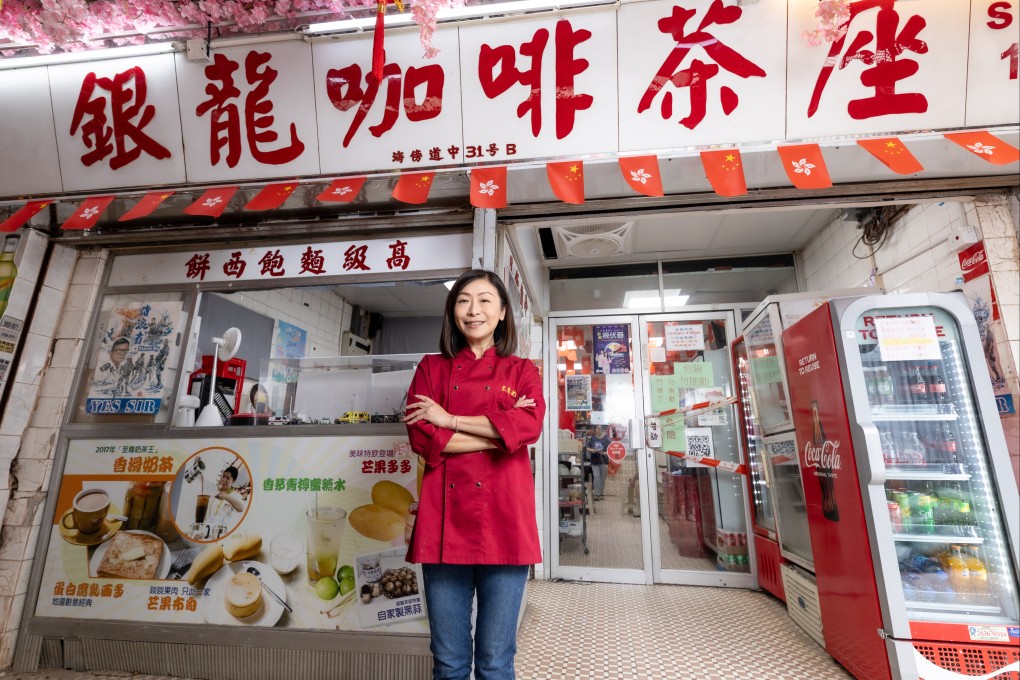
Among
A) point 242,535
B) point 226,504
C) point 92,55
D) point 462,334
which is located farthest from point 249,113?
point 242,535

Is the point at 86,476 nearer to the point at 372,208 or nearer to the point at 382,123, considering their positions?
the point at 372,208

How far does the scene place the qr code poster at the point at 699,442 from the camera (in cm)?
387

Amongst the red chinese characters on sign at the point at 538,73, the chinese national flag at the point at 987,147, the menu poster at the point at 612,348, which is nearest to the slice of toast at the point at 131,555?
the red chinese characters on sign at the point at 538,73

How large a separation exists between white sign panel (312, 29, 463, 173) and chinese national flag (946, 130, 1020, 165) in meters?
2.18

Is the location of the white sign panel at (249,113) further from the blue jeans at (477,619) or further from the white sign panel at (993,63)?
the white sign panel at (993,63)

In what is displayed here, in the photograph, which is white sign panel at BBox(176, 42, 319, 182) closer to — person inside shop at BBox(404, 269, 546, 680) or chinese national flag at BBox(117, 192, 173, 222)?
chinese national flag at BBox(117, 192, 173, 222)

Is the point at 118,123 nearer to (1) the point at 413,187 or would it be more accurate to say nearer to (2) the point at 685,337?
(1) the point at 413,187

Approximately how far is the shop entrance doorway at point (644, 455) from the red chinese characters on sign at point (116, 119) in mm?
3077

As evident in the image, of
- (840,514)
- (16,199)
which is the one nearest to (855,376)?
(840,514)

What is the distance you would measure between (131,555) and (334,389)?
1316 millimetres

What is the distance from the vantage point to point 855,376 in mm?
2186

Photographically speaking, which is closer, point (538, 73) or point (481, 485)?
point (481, 485)

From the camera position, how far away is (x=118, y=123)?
8.43 feet

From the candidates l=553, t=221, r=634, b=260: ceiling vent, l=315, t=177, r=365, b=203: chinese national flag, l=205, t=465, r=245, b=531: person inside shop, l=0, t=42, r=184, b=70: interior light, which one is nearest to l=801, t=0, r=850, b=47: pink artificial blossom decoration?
l=553, t=221, r=634, b=260: ceiling vent
